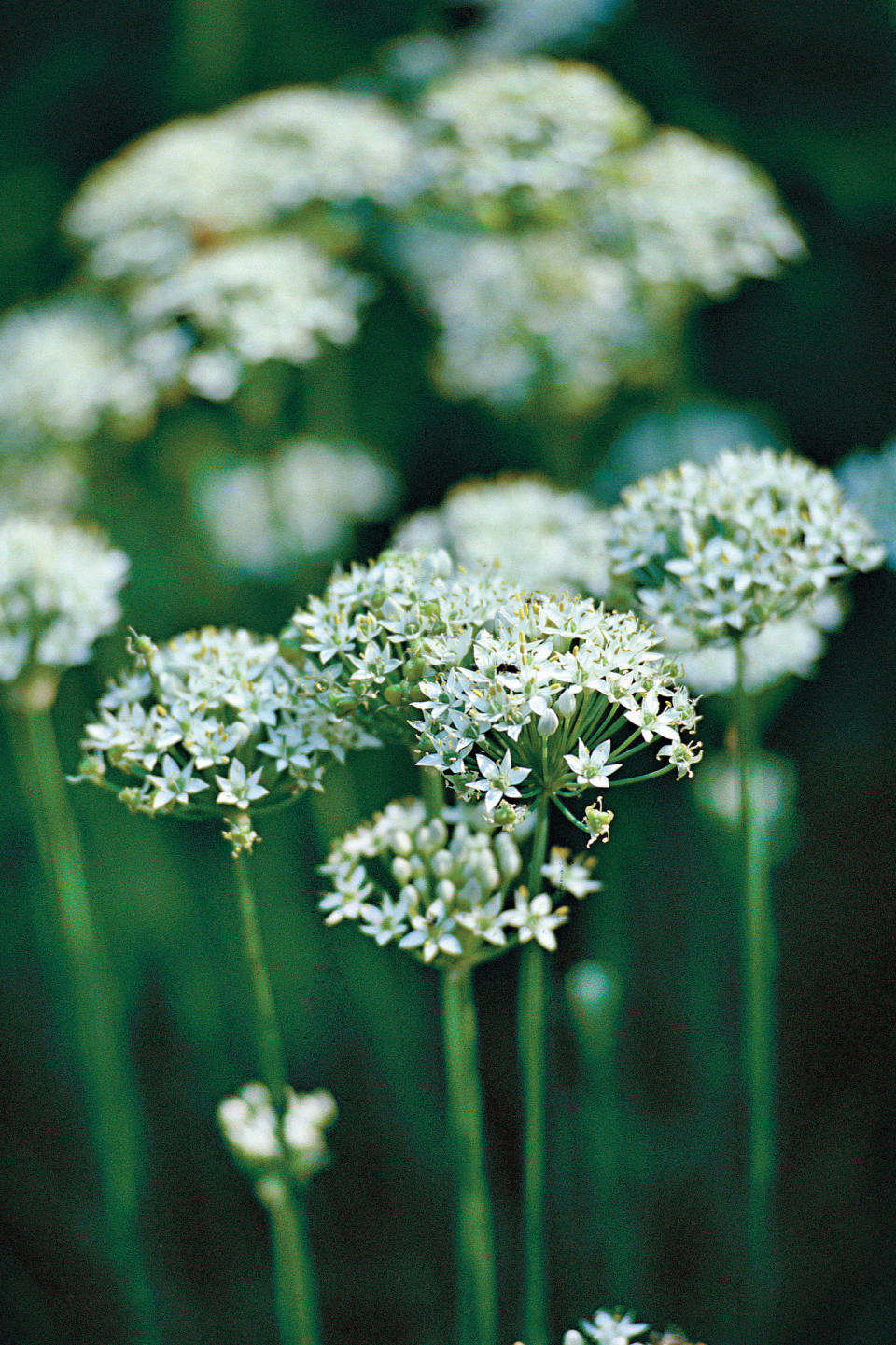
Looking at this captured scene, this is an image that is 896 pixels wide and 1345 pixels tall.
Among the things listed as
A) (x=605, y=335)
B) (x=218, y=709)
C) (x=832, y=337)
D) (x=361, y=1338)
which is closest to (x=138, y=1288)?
(x=361, y=1338)

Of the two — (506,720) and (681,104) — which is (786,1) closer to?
(681,104)

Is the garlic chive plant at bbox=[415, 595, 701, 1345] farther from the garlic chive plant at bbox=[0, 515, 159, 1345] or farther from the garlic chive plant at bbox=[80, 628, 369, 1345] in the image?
the garlic chive plant at bbox=[0, 515, 159, 1345]

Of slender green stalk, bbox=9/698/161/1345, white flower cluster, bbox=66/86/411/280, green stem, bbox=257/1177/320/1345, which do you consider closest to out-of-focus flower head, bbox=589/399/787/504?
white flower cluster, bbox=66/86/411/280

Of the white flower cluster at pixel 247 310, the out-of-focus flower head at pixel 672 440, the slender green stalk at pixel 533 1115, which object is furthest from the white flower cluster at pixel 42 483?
the slender green stalk at pixel 533 1115

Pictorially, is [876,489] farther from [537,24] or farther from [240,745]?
[537,24]

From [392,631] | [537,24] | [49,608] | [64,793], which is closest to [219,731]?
[392,631]
